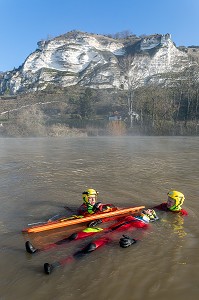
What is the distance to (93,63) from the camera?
418 feet

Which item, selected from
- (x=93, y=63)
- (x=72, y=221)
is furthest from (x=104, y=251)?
(x=93, y=63)

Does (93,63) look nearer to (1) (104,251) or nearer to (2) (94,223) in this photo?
(2) (94,223)

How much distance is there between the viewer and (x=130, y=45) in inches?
5541

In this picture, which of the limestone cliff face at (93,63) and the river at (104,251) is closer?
the river at (104,251)

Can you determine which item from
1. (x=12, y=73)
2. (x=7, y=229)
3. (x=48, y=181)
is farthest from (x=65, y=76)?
(x=7, y=229)

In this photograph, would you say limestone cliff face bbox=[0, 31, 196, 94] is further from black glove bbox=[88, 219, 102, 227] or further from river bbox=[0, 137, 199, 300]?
black glove bbox=[88, 219, 102, 227]

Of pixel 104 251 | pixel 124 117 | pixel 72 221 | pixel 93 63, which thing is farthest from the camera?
pixel 93 63

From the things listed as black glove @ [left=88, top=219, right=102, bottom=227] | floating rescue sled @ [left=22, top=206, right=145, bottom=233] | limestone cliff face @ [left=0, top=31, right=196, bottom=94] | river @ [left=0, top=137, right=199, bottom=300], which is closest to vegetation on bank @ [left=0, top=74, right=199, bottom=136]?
limestone cliff face @ [left=0, top=31, right=196, bottom=94]

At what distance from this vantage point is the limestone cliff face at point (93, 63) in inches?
4397

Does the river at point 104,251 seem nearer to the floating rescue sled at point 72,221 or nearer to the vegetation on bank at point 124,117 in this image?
the floating rescue sled at point 72,221

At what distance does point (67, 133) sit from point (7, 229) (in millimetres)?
49659

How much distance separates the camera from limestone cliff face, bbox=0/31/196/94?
366 feet

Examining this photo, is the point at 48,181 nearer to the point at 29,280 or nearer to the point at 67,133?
the point at 29,280

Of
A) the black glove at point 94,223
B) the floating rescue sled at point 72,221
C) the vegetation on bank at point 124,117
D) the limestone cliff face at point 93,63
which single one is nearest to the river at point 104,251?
the floating rescue sled at point 72,221
